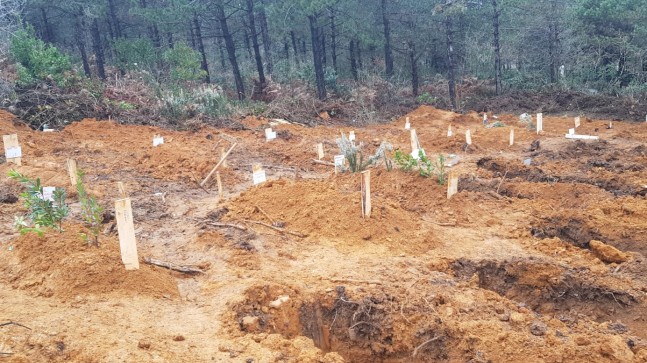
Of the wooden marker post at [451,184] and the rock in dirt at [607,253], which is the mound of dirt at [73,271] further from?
the rock in dirt at [607,253]

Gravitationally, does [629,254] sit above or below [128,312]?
below

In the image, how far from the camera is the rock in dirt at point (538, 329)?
3.76 meters

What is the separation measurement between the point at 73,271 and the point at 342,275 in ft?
7.78

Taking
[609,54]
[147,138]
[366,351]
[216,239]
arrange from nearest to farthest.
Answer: [366,351], [216,239], [147,138], [609,54]

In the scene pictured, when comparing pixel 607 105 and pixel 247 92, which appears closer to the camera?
pixel 607 105

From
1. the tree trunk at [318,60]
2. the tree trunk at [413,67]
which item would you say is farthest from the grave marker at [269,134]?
the tree trunk at [413,67]

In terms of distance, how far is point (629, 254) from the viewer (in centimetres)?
520

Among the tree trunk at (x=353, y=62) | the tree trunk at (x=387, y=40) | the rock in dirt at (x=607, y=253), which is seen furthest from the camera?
the tree trunk at (x=353, y=62)

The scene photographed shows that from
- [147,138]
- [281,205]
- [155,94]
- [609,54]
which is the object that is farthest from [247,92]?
[281,205]

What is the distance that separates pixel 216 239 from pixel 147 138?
765 cm

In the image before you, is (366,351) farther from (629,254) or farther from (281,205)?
(629,254)

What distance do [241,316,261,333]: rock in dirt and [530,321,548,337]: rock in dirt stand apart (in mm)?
2139

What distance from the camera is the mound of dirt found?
4.00 m

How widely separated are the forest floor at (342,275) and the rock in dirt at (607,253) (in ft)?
0.06
